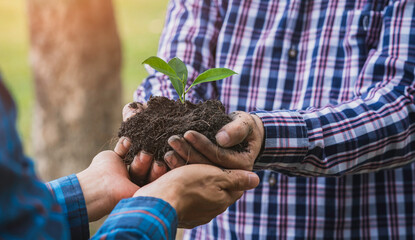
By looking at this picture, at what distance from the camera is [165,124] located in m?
1.38

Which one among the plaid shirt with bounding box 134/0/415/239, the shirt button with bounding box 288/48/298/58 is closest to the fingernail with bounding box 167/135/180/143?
the plaid shirt with bounding box 134/0/415/239

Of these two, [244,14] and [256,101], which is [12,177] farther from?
[244,14]

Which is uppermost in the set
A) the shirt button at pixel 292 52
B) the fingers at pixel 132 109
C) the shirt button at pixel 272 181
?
the shirt button at pixel 292 52

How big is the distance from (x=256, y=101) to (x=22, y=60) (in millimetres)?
5873

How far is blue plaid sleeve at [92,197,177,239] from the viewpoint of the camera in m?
0.88

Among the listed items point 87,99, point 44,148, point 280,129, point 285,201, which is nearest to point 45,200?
point 280,129

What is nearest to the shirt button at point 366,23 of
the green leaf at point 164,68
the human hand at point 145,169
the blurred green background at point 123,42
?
the green leaf at point 164,68

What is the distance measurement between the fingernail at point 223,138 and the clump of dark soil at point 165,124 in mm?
30

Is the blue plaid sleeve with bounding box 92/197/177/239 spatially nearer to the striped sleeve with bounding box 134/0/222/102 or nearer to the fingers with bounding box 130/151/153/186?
the fingers with bounding box 130/151/153/186

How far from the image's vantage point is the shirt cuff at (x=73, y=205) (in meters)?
1.21

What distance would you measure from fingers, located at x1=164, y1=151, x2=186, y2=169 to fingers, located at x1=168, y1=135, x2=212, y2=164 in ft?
0.04

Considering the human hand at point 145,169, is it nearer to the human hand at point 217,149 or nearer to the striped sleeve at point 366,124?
the human hand at point 217,149

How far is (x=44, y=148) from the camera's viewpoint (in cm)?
375

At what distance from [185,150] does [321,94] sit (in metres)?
0.76
